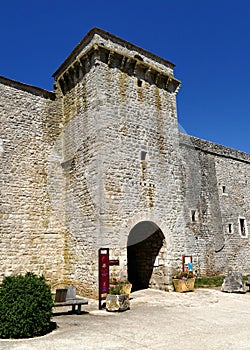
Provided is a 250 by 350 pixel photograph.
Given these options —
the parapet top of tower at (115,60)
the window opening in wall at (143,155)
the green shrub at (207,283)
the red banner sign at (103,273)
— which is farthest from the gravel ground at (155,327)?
the parapet top of tower at (115,60)

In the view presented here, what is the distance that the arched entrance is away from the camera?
10.4m

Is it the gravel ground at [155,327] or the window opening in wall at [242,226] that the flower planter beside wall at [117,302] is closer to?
the gravel ground at [155,327]

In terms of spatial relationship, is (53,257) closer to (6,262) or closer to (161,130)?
(6,262)

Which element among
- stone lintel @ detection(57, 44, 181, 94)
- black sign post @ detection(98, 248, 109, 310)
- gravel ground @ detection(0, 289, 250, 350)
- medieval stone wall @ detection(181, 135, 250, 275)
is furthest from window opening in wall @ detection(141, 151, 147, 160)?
medieval stone wall @ detection(181, 135, 250, 275)

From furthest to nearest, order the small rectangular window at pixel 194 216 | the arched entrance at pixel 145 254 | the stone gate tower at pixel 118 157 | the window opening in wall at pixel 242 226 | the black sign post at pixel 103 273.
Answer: the window opening in wall at pixel 242 226, the small rectangular window at pixel 194 216, the arched entrance at pixel 145 254, the stone gate tower at pixel 118 157, the black sign post at pixel 103 273

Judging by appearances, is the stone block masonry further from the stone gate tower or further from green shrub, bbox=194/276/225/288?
green shrub, bbox=194/276/225/288

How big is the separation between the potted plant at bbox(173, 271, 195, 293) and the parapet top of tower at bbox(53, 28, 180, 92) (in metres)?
6.40

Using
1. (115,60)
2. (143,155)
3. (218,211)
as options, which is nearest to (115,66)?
(115,60)

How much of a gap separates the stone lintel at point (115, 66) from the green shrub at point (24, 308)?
6.82 meters

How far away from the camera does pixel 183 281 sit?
9633mm

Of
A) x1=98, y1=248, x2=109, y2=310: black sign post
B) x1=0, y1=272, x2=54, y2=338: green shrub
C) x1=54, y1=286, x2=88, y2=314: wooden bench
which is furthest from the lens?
x1=98, y1=248, x2=109, y2=310: black sign post

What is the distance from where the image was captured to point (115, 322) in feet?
19.7

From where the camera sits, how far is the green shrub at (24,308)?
16.1ft

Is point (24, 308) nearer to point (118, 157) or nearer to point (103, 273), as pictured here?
point (103, 273)
